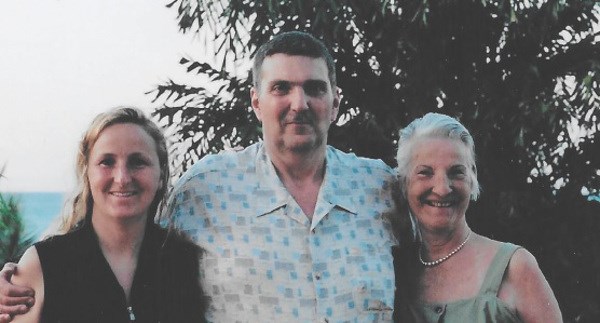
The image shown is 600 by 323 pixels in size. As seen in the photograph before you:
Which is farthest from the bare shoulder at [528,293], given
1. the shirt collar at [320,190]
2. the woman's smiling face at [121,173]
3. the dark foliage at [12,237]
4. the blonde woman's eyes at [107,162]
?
the dark foliage at [12,237]

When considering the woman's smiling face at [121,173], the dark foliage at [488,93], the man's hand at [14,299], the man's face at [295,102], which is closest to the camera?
the man's hand at [14,299]

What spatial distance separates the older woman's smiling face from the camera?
297cm

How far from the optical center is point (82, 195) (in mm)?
2777

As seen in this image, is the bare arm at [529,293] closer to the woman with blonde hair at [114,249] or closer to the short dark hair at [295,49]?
the short dark hair at [295,49]

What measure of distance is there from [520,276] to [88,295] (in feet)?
4.80

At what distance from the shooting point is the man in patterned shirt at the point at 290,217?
288 cm

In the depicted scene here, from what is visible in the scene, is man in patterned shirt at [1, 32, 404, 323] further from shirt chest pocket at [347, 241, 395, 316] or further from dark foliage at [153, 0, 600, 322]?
dark foliage at [153, 0, 600, 322]

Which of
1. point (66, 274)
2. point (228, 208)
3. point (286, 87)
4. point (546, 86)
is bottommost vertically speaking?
point (66, 274)

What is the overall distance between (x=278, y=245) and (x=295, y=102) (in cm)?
53

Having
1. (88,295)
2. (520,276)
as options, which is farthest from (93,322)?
(520,276)

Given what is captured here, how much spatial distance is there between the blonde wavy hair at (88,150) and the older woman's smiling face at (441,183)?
3.19ft

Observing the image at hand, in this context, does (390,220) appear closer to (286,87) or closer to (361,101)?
(286,87)

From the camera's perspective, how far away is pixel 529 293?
2754 millimetres

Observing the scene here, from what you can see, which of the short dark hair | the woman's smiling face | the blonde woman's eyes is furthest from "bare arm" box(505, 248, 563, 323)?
the blonde woman's eyes
